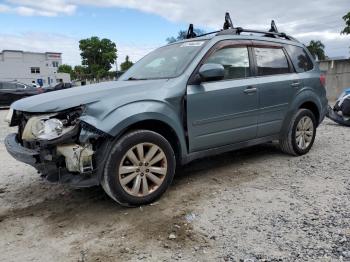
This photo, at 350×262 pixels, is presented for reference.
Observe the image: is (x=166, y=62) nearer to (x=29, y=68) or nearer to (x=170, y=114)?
(x=170, y=114)

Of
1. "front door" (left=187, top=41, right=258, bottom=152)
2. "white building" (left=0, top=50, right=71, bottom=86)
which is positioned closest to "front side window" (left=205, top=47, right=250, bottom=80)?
"front door" (left=187, top=41, right=258, bottom=152)

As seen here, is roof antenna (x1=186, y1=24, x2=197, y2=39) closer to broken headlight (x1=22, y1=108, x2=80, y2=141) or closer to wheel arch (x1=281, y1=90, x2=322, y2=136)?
wheel arch (x1=281, y1=90, x2=322, y2=136)

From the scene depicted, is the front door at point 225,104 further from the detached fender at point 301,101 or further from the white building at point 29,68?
the white building at point 29,68

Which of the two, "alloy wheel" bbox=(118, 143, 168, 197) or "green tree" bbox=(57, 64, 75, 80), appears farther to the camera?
"green tree" bbox=(57, 64, 75, 80)

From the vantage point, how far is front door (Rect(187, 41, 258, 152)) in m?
4.40

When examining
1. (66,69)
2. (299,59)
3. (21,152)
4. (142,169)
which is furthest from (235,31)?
(66,69)

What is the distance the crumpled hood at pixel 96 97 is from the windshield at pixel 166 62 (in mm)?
325

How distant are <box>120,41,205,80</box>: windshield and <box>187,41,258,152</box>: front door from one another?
0.24 meters

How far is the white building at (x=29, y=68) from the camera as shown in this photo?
214ft

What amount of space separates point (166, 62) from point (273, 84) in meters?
1.53

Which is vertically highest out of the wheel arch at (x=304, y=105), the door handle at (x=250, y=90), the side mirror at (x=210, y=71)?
the side mirror at (x=210, y=71)

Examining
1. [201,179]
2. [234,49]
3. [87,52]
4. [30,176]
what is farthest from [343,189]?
[87,52]

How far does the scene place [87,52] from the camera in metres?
75.2

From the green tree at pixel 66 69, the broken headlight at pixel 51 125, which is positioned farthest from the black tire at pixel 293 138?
the green tree at pixel 66 69
